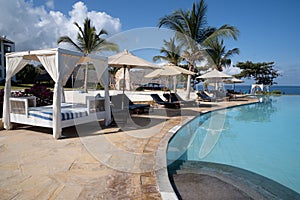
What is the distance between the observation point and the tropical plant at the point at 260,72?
3372 cm

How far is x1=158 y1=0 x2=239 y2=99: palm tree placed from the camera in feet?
44.5

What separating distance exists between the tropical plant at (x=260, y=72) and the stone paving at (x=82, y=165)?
3415 centimetres

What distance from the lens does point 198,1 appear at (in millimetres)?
13570

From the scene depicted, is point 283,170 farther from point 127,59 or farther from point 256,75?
point 256,75

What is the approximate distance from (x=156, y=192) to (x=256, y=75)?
37620 mm

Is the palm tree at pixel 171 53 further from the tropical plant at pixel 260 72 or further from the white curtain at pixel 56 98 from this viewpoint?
the white curtain at pixel 56 98

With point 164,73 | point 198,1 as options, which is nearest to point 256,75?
point 198,1

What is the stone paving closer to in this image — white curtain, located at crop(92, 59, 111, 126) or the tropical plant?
white curtain, located at crop(92, 59, 111, 126)

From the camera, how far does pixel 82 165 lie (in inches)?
132

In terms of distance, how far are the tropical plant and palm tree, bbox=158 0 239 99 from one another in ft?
76.6

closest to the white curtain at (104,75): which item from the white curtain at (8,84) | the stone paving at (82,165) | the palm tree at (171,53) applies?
the stone paving at (82,165)

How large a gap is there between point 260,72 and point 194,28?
2657 cm

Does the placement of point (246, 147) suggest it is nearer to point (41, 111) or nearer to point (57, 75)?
point (57, 75)

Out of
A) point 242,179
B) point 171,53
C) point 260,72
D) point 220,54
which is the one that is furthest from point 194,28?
point 260,72
